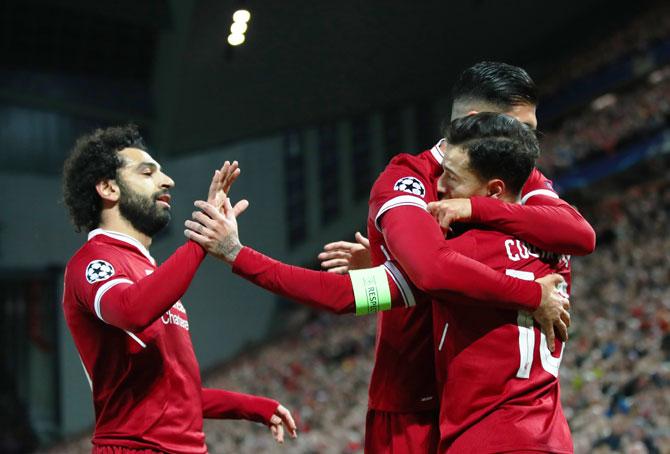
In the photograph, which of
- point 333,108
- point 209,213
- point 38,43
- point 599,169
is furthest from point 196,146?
point 209,213

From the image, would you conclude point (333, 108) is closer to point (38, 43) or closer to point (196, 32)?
point (196, 32)

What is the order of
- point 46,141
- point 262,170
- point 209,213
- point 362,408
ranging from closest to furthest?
point 209,213 → point 362,408 → point 46,141 → point 262,170

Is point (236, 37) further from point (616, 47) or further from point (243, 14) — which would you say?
point (616, 47)

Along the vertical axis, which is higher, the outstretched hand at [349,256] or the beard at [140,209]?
the beard at [140,209]

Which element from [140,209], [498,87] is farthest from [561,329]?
[140,209]

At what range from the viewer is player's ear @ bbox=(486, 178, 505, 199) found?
3.04 m

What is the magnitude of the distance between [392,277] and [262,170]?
68.7 ft

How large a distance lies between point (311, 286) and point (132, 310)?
69cm

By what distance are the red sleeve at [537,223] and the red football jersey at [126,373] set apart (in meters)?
1.47

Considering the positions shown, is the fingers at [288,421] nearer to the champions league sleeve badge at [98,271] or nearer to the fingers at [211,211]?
the champions league sleeve badge at [98,271]

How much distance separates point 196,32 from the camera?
643 inches

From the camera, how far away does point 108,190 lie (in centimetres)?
396

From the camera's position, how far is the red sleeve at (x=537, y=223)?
2930mm

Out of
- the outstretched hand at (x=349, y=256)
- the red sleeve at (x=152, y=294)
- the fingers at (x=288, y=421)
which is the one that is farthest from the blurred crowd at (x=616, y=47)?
the red sleeve at (x=152, y=294)
